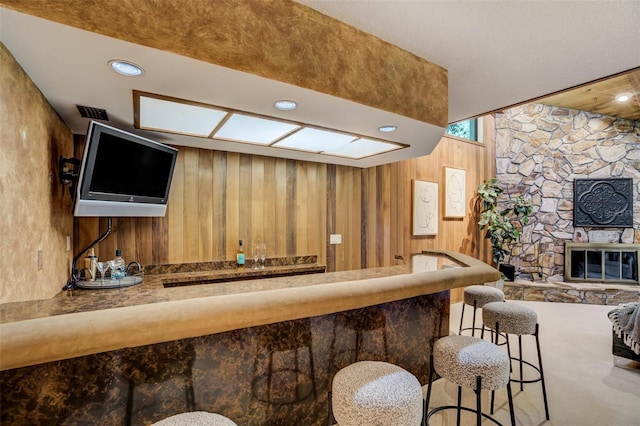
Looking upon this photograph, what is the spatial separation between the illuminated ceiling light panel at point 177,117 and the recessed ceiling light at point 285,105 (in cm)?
38

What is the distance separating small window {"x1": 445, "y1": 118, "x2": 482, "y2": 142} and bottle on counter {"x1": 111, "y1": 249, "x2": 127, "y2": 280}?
5114 mm

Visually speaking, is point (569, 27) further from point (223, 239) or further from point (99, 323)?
point (223, 239)

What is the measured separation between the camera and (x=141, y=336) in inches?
42.1

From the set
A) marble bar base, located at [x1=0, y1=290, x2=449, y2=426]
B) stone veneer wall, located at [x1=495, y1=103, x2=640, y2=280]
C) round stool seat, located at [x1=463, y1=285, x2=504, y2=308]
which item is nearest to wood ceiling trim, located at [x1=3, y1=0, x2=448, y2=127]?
marble bar base, located at [x1=0, y1=290, x2=449, y2=426]

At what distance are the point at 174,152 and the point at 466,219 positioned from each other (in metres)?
4.88

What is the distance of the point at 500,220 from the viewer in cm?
523

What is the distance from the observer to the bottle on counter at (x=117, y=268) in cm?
233

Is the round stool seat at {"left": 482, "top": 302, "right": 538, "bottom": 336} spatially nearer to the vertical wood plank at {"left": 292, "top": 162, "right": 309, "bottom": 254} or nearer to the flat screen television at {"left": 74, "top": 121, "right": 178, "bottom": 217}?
the vertical wood plank at {"left": 292, "top": 162, "right": 309, "bottom": 254}

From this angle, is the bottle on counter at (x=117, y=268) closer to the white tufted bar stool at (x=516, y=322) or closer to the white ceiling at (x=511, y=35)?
the white ceiling at (x=511, y=35)

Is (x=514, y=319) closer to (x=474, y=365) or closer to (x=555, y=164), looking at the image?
(x=474, y=365)

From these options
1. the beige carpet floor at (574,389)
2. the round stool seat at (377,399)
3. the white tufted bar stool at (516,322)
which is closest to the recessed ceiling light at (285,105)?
the round stool seat at (377,399)

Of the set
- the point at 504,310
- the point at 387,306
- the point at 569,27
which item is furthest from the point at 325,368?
the point at 569,27

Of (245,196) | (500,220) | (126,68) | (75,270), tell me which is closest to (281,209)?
(245,196)

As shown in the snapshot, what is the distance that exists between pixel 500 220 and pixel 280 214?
4.00m
